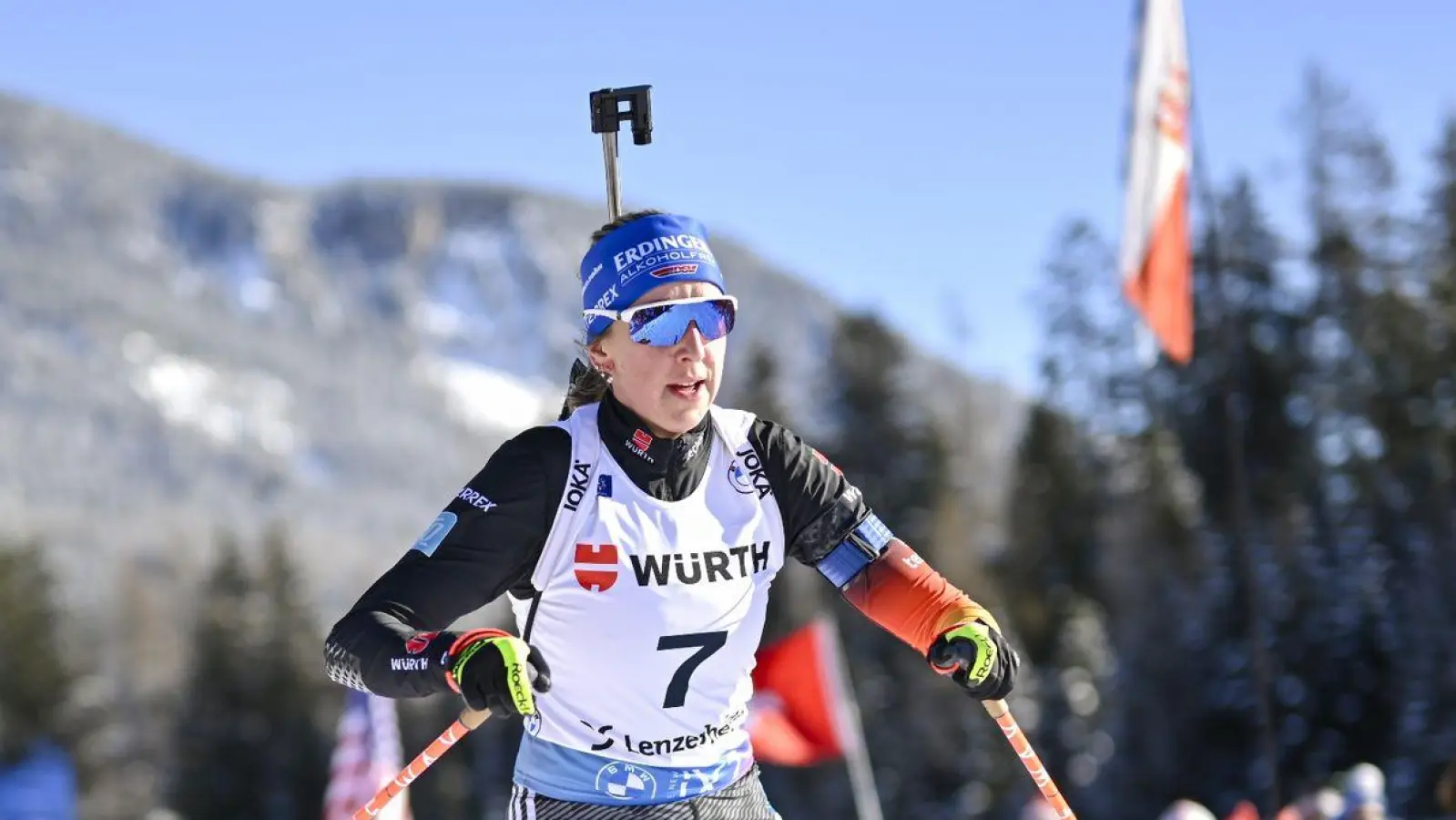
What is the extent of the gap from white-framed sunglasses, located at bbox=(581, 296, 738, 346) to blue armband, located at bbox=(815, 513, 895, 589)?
639 millimetres

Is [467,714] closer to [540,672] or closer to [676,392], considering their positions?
[540,672]

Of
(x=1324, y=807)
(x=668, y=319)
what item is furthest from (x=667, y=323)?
(x=1324, y=807)

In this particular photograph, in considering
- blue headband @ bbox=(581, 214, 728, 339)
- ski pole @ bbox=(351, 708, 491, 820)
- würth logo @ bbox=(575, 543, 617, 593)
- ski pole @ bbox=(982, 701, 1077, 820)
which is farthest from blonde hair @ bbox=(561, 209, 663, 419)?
ski pole @ bbox=(982, 701, 1077, 820)

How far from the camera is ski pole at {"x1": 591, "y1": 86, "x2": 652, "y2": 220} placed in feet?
16.0

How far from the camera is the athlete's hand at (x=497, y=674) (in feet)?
11.4

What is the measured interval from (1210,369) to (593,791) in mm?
35250

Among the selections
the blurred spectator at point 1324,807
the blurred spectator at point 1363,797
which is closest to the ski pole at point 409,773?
the blurred spectator at point 1363,797

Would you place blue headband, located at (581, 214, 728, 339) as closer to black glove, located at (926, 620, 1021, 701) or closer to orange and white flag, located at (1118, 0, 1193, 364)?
black glove, located at (926, 620, 1021, 701)

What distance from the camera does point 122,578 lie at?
95.1 meters

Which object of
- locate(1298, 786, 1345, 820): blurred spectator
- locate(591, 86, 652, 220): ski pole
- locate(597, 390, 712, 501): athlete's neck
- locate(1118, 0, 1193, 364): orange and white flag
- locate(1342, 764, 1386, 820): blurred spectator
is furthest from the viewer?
locate(1118, 0, 1193, 364): orange and white flag

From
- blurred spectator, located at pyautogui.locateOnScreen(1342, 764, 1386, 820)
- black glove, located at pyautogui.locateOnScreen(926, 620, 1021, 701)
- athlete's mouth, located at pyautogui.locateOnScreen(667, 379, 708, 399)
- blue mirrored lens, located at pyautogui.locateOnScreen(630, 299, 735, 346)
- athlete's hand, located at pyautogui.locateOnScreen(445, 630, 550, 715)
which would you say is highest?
blue mirrored lens, located at pyautogui.locateOnScreen(630, 299, 735, 346)

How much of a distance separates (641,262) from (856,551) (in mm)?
880

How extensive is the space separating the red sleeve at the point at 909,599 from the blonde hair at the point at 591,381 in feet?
2.54

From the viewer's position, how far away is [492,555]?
3.83m
